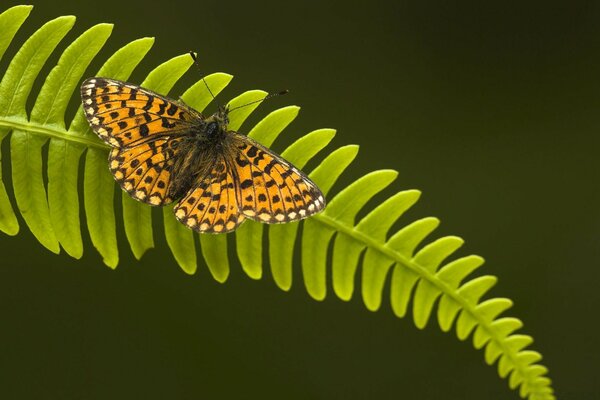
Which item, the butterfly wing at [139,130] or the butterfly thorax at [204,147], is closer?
the butterfly wing at [139,130]

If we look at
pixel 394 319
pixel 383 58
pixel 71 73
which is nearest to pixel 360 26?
pixel 383 58

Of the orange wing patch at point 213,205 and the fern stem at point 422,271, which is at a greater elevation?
the fern stem at point 422,271

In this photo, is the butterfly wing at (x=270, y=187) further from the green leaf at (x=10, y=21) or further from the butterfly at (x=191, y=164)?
the green leaf at (x=10, y=21)

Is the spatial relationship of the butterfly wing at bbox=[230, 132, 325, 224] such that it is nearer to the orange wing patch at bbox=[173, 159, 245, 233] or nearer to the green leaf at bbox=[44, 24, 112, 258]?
the orange wing patch at bbox=[173, 159, 245, 233]

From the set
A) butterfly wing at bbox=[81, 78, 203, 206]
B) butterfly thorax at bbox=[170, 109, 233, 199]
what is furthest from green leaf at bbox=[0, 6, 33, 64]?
butterfly thorax at bbox=[170, 109, 233, 199]

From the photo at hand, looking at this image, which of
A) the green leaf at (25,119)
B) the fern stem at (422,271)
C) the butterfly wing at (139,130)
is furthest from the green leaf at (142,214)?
the fern stem at (422,271)

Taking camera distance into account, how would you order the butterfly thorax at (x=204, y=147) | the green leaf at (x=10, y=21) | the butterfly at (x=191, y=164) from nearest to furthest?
the green leaf at (x=10, y=21) → the butterfly at (x=191, y=164) → the butterfly thorax at (x=204, y=147)
